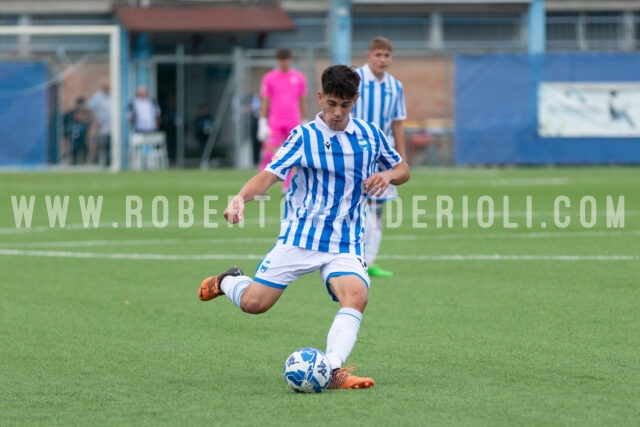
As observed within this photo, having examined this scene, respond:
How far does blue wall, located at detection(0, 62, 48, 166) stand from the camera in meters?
29.9

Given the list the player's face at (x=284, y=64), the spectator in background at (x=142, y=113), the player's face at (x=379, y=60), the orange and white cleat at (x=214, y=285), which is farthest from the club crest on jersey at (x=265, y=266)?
the spectator in background at (x=142, y=113)

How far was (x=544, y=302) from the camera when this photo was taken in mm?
9531

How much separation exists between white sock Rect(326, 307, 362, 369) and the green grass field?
246 mm

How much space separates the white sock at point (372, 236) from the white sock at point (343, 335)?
16.2ft

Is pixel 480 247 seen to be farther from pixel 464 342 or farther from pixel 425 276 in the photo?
pixel 464 342

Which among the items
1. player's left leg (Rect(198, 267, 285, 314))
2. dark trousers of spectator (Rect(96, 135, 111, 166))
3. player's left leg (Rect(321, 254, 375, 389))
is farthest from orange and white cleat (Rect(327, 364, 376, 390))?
dark trousers of spectator (Rect(96, 135, 111, 166))

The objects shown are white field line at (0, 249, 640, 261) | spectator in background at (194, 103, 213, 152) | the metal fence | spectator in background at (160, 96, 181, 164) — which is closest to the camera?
white field line at (0, 249, 640, 261)

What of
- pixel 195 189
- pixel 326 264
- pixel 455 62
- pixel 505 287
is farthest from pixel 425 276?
pixel 455 62

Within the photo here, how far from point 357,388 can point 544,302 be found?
3.51 m

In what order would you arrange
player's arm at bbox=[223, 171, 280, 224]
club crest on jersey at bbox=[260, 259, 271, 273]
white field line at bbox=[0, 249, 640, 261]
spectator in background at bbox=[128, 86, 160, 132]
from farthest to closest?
spectator in background at bbox=[128, 86, 160, 132] < white field line at bbox=[0, 249, 640, 261] < club crest on jersey at bbox=[260, 259, 271, 273] < player's arm at bbox=[223, 171, 280, 224]

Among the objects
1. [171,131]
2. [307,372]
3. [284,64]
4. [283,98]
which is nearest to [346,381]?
[307,372]

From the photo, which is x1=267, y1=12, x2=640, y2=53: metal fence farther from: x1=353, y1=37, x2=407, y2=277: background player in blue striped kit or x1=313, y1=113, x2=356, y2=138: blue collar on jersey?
x1=313, y1=113, x2=356, y2=138: blue collar on jersey

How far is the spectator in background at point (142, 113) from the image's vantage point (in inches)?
1152

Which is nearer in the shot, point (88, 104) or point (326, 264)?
point (326, 264)
